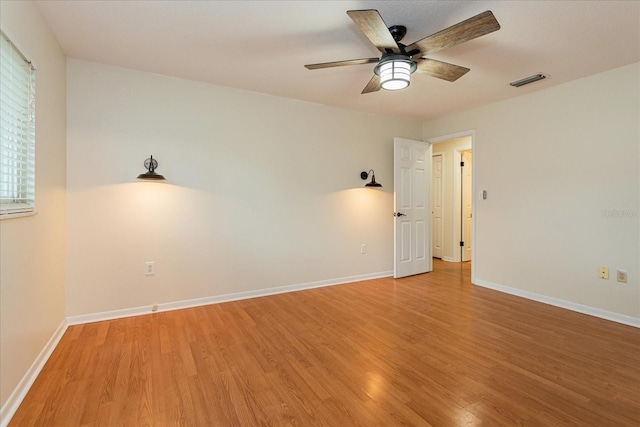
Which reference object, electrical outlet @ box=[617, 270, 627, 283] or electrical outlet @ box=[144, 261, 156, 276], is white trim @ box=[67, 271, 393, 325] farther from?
electrical outlet @ box=[617, 270, 627, 283]

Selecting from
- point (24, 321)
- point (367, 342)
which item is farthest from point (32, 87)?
point (367, 342)

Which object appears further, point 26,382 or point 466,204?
point 466,204

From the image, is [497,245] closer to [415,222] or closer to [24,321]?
[415,222]

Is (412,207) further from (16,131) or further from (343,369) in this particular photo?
(16,131)

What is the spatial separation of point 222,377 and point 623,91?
4.28 meters

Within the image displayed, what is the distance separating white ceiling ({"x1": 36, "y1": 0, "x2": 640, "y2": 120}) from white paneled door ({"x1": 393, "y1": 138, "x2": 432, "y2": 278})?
131cm

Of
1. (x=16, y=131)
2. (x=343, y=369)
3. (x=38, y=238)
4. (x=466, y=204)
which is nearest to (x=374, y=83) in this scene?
(x=343, y=369)

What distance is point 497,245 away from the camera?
3971mm

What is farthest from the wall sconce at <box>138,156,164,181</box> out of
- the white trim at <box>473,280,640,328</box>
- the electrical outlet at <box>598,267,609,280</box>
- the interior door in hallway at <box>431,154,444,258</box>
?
the interior door in hallway at <box>431,154,444,258</box>

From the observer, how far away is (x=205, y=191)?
335 centimetres

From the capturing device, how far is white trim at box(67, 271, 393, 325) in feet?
9.46

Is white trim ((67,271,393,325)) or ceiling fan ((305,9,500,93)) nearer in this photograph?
ceiling fan ((305,9,500,93))

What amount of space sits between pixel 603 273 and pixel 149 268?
4.59 m

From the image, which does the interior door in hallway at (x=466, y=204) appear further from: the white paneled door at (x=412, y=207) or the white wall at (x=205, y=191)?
the white wall at (x=205, y=191)
